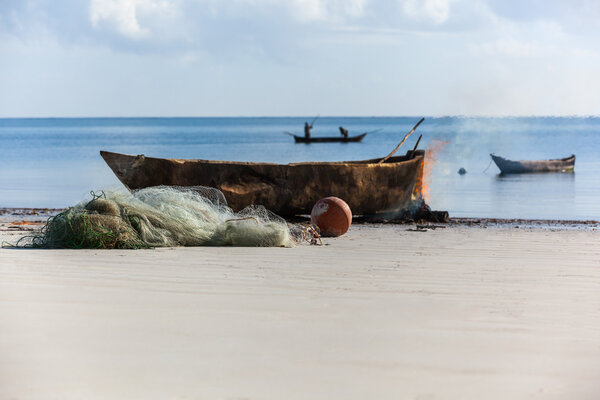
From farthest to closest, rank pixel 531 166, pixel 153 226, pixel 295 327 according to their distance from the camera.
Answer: pixel 531 166
pixel 153 226
pixel 295 327

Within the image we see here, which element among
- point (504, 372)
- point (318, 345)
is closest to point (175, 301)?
point (318, 345)

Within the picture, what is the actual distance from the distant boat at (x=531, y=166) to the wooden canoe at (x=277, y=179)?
704 inches

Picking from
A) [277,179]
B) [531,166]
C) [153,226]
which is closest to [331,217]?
[277,179]

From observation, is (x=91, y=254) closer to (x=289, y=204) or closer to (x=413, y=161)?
(x=289, y=204)

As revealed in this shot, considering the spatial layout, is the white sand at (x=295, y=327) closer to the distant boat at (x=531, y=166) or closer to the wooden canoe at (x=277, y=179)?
the wooden canoe at (x=277, y=179)

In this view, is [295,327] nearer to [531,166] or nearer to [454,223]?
[454,223]

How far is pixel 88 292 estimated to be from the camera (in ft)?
17.1

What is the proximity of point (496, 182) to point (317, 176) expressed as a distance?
46.6ft

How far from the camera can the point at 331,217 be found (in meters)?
9.07

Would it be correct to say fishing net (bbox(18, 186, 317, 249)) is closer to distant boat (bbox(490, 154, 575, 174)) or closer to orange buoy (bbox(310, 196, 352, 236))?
orange buoy (bbox(310, 196, 352, 236))

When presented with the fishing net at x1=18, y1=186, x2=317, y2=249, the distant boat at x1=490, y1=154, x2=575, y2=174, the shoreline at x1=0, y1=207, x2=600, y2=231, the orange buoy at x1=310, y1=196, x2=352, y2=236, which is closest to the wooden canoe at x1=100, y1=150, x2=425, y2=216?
the shoreline at x1=0, y1=207, x2=600, y2=231

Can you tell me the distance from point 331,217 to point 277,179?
174 centimetres

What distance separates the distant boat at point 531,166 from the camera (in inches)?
1093

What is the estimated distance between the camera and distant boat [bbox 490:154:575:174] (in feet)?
91.0
